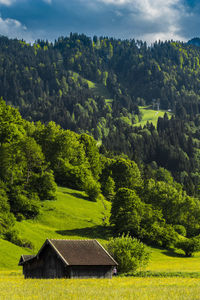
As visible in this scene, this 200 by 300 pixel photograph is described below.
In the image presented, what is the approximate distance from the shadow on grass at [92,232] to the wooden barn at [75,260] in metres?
39.2

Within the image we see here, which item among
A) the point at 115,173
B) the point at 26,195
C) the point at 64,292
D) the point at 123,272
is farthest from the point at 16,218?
the point at 115,173

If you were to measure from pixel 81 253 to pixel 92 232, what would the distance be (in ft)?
154

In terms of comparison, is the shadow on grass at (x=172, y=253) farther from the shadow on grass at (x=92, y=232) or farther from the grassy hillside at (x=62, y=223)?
the grassy hillside at (x=62, y=223)

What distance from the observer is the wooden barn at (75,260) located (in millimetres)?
48062

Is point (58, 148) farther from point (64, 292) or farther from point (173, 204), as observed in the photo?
point (64, 292)

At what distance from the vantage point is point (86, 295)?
31250mm

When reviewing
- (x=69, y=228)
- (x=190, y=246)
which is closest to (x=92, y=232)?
(x=69, y=228)

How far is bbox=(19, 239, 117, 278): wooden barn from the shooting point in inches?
1892

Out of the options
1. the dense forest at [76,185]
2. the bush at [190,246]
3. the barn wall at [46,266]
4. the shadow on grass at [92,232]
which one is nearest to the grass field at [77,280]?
the shadow on grass at [92,232]

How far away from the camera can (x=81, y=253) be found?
162 ft

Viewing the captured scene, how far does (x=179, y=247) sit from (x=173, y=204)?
31124 mm

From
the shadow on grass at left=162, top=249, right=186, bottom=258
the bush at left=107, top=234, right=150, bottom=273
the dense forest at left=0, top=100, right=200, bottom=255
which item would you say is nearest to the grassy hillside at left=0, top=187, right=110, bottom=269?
the dense forest at left=0, top=100, right=200, bottom=255

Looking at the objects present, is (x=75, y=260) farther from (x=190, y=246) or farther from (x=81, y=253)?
(x=190, y=246)

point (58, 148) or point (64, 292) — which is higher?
point (58, 148)
